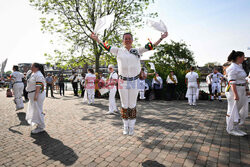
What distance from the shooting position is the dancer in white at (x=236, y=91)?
397 cm

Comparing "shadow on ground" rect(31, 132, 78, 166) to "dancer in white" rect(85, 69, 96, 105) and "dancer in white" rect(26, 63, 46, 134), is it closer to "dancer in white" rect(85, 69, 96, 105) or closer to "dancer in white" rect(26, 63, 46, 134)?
"dancer in white" rect(26, 63, 46, 134)

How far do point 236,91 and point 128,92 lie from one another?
2.78m

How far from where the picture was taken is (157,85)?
1185 cm

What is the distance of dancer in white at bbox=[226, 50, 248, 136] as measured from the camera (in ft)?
13.0

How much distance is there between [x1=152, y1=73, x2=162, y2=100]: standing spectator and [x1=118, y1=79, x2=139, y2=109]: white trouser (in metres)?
8.19

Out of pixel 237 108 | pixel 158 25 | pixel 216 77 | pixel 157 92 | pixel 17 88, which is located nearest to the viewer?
pixel 158 25

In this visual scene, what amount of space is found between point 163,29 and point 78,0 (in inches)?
583

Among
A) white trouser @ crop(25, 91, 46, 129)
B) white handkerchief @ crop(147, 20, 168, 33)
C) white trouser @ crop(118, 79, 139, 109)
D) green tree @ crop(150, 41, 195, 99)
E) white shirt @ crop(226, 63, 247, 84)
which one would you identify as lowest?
white trouser @ crop(25, 91, 46, 129)

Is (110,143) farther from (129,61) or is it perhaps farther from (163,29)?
(163,29)

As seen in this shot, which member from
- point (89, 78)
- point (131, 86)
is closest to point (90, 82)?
point (89, 78)

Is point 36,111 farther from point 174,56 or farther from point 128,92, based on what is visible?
point 174,56

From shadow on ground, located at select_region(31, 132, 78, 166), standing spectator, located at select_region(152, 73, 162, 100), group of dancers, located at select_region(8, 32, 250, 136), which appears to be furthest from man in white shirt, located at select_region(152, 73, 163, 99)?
shadow on ground, located at select_region(31, 132, 78, 166)

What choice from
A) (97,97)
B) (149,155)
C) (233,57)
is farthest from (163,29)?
(97,97)

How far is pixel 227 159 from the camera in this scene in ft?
9.61
